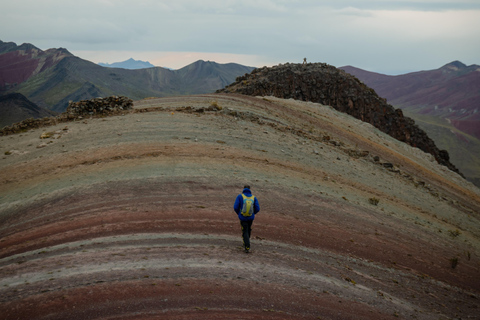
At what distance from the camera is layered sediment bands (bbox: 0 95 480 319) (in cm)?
718

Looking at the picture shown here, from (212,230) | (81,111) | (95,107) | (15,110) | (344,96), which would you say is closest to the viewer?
(212,230)

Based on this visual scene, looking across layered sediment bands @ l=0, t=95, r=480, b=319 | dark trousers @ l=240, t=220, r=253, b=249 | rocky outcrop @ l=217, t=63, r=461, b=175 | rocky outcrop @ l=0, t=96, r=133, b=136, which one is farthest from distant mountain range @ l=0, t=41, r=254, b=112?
dark trousers @ l=240, t=220, r=253, b=249

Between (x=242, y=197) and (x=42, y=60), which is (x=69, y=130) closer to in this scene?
(x=242, y=197)

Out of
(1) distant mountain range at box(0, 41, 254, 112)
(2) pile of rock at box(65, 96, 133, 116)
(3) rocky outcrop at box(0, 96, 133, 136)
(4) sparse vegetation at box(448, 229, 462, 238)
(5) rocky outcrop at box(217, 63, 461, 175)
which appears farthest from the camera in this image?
(1) distant mountain range at box(0, 41, 254, 112)

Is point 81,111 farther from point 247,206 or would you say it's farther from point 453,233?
point 453,233

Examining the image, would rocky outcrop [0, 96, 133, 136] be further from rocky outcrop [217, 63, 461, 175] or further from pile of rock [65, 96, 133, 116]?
rocky outcrop [217, 63, 461, 175]

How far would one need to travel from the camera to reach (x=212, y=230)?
10.2 m

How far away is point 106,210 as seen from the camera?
11094 millimetres

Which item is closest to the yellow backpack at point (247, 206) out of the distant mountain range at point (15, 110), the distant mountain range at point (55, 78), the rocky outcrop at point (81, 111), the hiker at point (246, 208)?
the hiker at point (246, 208)

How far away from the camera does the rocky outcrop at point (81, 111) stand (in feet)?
71.5

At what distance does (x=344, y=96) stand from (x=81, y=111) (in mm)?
36550

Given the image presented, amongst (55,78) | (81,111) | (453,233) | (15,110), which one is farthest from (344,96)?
(55,78)

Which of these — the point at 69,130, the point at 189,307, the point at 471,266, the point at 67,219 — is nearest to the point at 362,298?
the point at 189,307

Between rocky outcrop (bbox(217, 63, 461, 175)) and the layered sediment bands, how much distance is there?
27304 millimetres
